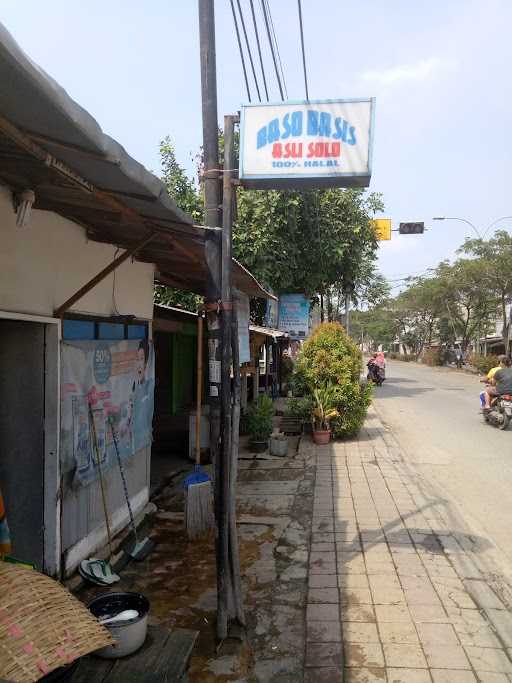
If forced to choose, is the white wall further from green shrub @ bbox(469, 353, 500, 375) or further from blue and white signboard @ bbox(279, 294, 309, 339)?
green shrub @ bbox(469, 353, 500, 375)

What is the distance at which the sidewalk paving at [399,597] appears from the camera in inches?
124

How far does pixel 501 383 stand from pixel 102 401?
986cm

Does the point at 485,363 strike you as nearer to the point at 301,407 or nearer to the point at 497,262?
the point at 497,262

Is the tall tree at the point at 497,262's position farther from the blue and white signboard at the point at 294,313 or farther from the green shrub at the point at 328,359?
the green shrub at the point at 328,359

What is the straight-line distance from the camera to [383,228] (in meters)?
17.0

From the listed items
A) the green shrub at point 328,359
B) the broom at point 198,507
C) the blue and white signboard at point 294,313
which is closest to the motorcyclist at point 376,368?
the blue and white signboard at point 294,313

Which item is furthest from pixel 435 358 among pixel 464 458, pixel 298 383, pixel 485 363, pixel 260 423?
pixel 260 423

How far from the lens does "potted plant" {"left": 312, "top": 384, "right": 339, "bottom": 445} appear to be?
9.80 meters

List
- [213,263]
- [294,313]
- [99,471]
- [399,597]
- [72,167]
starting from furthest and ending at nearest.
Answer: [294,313] → [99,471] → [399,597] → [213,263] → [72,167]

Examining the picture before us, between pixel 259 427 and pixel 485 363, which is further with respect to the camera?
pixel 485 363

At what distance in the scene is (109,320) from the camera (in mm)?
4781

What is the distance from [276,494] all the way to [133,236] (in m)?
3.90

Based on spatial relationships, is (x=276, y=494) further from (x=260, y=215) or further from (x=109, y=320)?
(x=260, y=215)

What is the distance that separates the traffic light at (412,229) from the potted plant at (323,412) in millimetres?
11810
